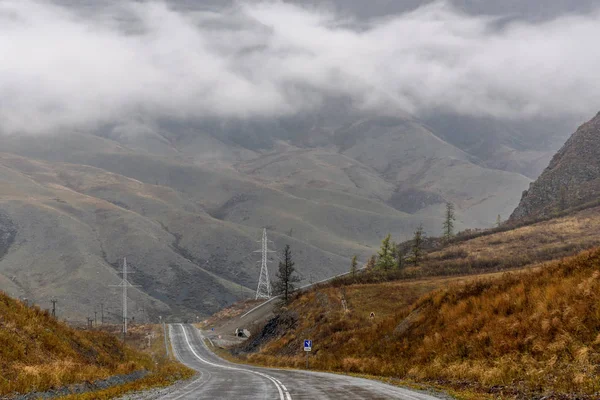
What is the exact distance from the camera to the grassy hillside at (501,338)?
823 inches

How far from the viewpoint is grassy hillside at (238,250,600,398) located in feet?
68.6

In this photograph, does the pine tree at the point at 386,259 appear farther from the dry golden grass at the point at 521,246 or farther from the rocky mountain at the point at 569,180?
the rocky mountain at the point at 569,180

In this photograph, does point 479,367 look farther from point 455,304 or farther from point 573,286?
point 455,304

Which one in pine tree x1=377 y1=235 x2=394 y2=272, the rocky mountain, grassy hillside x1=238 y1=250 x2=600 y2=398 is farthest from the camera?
the rocky mountain

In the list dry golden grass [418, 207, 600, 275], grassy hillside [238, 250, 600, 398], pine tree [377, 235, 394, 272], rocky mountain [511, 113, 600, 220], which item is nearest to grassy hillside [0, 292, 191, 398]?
grassy hillside [238, 250, 600, 398]

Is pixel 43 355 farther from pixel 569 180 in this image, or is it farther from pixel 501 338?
pixel 569 180

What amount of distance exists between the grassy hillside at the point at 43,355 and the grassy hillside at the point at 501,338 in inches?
662

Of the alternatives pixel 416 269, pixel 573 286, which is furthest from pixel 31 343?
pixel 416 269

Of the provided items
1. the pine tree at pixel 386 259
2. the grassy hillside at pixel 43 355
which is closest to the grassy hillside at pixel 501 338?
the grassy hillside at pixel 43 355

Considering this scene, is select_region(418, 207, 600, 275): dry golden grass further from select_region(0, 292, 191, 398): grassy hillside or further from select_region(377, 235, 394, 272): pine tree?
select_region(0, 292, 191, 398): grassy hillside

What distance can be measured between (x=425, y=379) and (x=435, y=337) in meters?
4.51

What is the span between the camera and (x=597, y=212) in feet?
432

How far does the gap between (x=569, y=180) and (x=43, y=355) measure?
17973 cm

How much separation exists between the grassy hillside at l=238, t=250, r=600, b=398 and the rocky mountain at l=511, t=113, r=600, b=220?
128 meters
